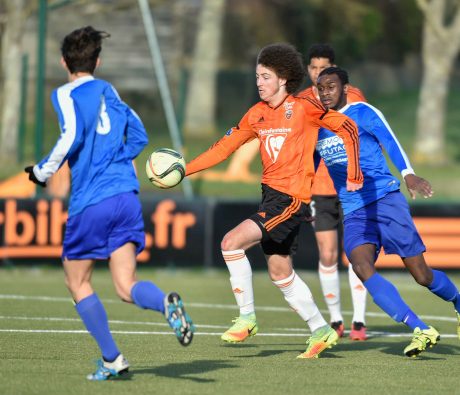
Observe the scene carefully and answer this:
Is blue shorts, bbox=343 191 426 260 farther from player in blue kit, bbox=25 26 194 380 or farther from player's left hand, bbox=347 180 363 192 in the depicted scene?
player in blue kit, bbox=25 26 194 380

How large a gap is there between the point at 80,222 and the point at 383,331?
14.4 feet

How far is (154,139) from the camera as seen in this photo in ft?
78.4

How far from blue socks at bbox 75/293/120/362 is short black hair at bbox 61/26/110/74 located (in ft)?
4.47

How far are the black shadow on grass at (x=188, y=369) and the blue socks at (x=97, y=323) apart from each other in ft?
1.60

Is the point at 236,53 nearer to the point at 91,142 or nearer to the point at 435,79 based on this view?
the point at 435,79

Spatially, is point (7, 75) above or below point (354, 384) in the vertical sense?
above

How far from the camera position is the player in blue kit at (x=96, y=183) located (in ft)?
23.2

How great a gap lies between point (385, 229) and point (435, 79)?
2177cm

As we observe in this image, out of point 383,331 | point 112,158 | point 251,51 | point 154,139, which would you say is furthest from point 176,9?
point 112,158

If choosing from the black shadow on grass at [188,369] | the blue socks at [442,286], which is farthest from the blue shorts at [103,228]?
the blue socks at [442,286]

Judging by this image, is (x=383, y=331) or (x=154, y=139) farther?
(x=154, y=139)

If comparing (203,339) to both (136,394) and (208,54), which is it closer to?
(136,394)

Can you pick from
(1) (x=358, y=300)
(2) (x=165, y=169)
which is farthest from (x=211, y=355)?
(1) (x=358, y=300)


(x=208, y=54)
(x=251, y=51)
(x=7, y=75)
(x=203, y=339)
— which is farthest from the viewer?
(x=251, y=51)
